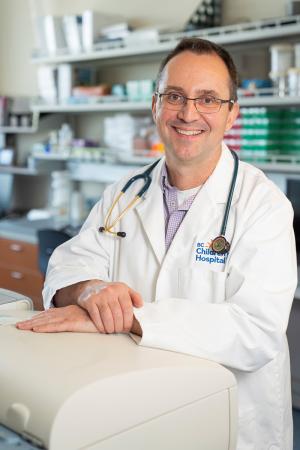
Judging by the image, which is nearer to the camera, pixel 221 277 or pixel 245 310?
pixel 245 310

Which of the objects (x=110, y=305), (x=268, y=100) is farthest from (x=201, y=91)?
(x=268, y=100)

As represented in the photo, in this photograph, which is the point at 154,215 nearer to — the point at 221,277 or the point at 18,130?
the point at 221,277

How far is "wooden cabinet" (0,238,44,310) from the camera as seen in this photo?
380cm

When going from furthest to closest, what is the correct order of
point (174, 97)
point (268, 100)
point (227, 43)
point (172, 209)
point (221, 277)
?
1. point (227, 43)
2. point (268, 100)
3. point (172, 209)
4. point (174, 97)
5. point (221, 277)

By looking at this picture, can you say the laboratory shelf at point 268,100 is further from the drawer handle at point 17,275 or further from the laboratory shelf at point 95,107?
the drawer handle at point 17,275

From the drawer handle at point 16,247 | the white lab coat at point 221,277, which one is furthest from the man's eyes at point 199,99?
the drawer handle at point 16,247

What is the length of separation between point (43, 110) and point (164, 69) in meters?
2.86

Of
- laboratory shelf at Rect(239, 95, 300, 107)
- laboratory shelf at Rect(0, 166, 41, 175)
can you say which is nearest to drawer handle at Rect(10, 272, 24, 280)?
laboratory shelf at Rect(0, 166, 41, 175)

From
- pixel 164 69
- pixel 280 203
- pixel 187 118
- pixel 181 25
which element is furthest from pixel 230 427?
pixel 181 25

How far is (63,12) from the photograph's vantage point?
4.43 metres

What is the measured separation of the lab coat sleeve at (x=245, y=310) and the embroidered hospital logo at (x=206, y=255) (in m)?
0.04

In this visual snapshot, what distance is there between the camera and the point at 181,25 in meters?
3.68

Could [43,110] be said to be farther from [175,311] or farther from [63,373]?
[63,373]

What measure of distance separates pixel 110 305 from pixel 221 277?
306 mm
